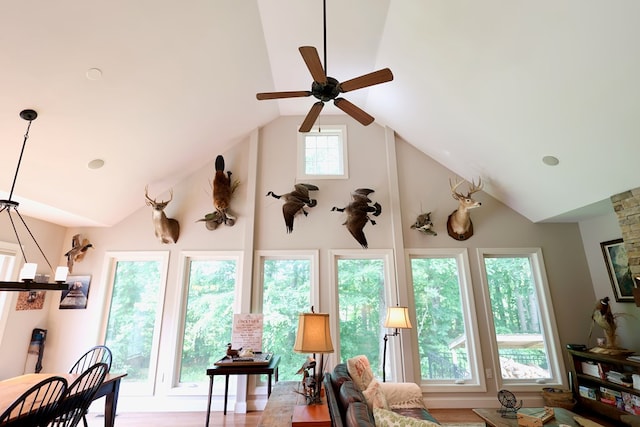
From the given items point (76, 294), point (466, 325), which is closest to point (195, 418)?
point (76, 294)

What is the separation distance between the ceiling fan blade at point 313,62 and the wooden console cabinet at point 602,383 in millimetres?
4815

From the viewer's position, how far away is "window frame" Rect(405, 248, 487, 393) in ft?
14.7

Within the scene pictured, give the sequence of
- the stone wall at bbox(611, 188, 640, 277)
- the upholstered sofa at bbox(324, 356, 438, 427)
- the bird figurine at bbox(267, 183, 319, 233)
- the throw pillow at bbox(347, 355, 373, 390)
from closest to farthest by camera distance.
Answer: the upholstered sofa at bbox(324, 356, 438, 427)
the throw pillow at bbox(347, 355, 373, 390)
the stone wall at bbox(611, 188, 640, 277)
the bird figurine at bbox(267, 183, 319, 233)

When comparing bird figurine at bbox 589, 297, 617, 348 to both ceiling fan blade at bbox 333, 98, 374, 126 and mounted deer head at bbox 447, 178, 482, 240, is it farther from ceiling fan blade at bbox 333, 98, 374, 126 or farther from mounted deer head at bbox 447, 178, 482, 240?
ceiling fan blade at bbox 333, 98, 374, 126

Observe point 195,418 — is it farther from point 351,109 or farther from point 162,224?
point 351,109

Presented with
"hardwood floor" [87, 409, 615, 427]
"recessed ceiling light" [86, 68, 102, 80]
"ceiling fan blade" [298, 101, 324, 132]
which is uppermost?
"recessed ceiling light" [86, 68, 102, 80]

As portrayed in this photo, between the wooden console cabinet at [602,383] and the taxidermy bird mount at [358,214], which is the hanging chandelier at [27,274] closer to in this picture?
the taxidermy bird mount at [358,214]

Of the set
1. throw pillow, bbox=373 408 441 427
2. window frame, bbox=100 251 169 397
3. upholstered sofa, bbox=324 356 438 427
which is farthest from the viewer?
window frame, bbox=100 251 169 397

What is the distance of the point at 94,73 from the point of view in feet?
9.93

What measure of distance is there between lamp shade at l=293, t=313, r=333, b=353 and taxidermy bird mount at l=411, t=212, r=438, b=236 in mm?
2998

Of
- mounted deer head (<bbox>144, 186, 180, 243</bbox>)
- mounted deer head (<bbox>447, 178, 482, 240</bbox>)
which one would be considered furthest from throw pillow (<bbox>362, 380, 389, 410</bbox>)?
mounted deer head (<bbox>144, 186, 180, 243</bbox>)

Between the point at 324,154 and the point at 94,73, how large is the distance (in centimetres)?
345

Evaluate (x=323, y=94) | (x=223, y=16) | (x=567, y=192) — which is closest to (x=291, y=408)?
(x=323, y=94)

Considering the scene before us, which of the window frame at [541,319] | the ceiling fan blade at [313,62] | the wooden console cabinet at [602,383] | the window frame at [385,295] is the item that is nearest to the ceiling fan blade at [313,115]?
the ceiling fan blade at [313,62]
